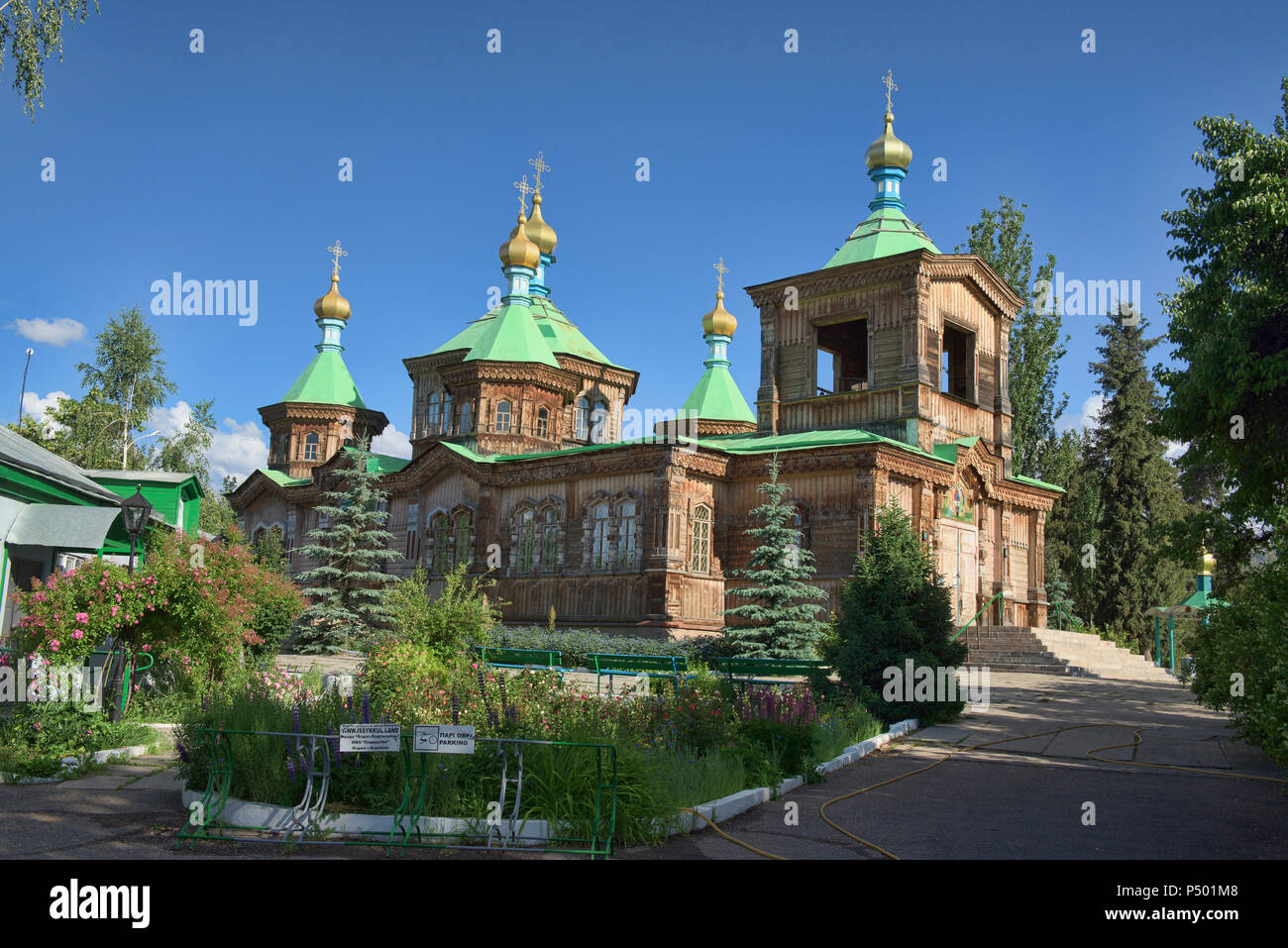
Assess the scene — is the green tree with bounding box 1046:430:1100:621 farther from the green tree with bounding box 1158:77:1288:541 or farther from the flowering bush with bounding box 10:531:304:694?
the flowering bush with bounding box 10:531:304:694

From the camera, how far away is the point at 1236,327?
33.9 feet

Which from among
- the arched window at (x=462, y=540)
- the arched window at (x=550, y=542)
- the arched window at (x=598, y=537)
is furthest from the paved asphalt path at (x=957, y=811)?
the arched window at (x=462, y=540)

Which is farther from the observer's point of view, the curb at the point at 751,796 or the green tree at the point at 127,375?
the green tree at the point at 127,375

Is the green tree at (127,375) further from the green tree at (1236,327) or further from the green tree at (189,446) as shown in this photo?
the green tree at (1236,327)

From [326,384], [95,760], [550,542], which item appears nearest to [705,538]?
[550,542]

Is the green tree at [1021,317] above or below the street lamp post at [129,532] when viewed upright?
above

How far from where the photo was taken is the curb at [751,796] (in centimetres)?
705

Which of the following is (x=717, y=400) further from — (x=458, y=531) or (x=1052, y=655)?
(x=1052, y=655)

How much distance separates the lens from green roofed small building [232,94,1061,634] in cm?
2231

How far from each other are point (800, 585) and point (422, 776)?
14021 mm

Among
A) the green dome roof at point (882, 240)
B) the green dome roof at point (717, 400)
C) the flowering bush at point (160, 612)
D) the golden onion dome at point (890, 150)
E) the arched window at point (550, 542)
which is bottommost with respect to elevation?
the flowering bush at point (160, 612)

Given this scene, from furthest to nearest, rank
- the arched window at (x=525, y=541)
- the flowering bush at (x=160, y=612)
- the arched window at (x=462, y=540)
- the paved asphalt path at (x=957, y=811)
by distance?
1. the arched window at (x=462, y=540)
2. the arched window at (x=525, y=541)
3. the flowering bush at (x=160, y=612)
4. the paved asphalt path at (x=957, y=811)

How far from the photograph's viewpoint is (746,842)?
6664 mm

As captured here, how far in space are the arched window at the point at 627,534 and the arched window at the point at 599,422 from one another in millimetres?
12257
